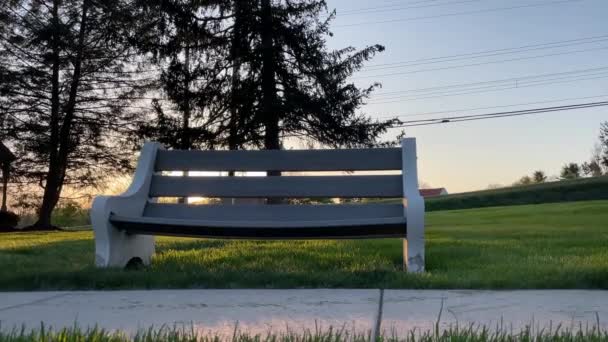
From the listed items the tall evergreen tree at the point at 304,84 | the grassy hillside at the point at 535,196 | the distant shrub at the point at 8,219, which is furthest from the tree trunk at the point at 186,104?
the grassy hillside at the point at 535,196

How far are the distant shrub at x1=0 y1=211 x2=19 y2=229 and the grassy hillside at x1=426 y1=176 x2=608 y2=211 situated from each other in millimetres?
17417

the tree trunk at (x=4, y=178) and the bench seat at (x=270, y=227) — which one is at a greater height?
the tree trunk at (x=4, y=178)

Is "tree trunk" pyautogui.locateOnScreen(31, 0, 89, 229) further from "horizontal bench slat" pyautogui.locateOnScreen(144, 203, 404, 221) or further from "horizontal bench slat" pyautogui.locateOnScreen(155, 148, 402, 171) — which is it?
"horizontal bench slat" pyautogui.locateOnScreen(144, 203, 404, 221)

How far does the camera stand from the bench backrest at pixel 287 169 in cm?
426

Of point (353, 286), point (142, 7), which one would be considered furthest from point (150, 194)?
point (142, 7)

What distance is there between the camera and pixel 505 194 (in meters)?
30.5

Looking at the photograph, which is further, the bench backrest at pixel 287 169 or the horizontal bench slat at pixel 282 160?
the horizontal bench slat at pixel 282 160

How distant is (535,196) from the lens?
29.3 metres

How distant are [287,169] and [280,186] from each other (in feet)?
0.79

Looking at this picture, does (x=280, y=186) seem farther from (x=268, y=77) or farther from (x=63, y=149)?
(x=63, y=149)

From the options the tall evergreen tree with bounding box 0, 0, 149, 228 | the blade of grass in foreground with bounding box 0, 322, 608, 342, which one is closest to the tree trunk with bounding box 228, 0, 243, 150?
the tall evergreen tree with bounding box 0, 0, 149, 228

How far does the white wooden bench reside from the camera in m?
3.70

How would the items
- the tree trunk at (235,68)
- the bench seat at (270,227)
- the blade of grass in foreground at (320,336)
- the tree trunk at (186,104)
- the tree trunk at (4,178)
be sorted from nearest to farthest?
1. the blade of grass in foreground at (320,336)
2. the bench seat at (270,227)
3. the tree trunk at (235,68)
4. the tree trunk at (186,104)
5. the tree trunk at (4,178)

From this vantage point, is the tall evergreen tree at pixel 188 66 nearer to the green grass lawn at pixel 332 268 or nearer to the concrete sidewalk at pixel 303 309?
the green grass lawn at pixel 332 268
